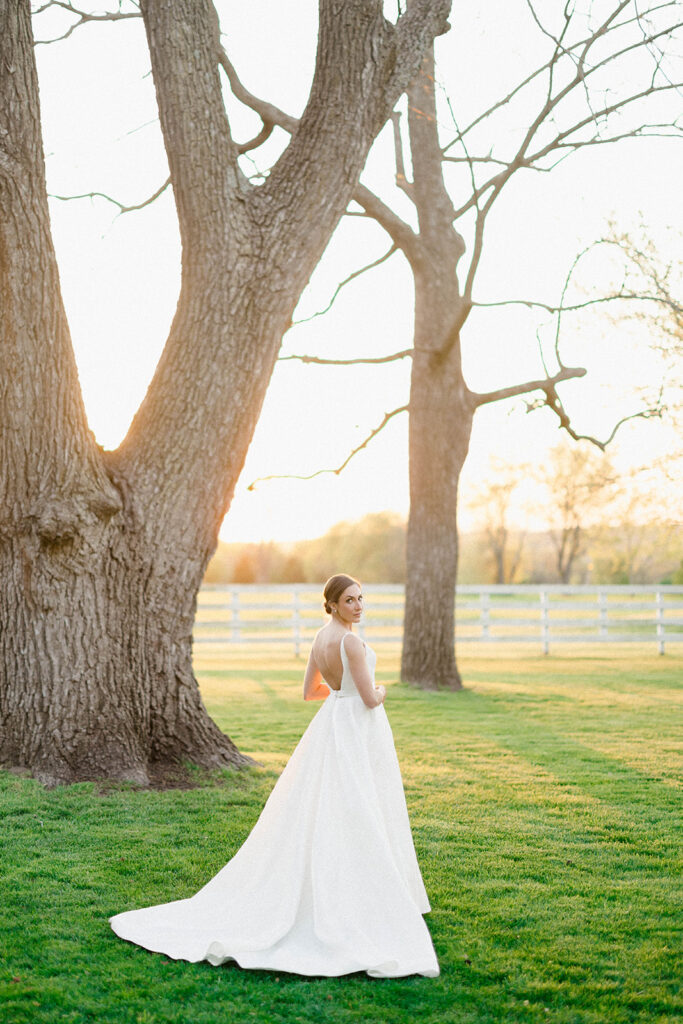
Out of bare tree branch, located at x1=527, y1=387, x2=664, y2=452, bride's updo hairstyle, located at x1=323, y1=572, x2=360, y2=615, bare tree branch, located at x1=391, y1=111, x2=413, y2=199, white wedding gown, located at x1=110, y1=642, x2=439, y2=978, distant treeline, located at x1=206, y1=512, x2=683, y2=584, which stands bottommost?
white wedding gown, located at x1=110, y1=642, x2=439, y2=978

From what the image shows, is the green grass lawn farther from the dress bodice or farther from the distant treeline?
the distant treeline

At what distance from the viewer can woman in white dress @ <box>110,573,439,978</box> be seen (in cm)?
380

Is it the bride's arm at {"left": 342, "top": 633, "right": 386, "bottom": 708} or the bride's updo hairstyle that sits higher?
the bride's updo hairstyle

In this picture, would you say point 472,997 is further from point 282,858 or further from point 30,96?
point 30,96

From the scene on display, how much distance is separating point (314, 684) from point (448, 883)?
47.9 inches

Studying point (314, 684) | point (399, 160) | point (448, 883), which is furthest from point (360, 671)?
point (399, 160)

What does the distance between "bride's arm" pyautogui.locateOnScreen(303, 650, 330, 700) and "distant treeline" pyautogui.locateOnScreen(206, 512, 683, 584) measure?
34.8 metres

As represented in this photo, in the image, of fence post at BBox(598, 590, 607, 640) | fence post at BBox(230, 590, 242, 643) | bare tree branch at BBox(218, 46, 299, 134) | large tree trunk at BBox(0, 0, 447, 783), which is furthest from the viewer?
fence post at BBox(598, 590, 607, 640)

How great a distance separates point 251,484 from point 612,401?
34.6ft

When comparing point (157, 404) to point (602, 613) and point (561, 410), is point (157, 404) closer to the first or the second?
point (561, 410)

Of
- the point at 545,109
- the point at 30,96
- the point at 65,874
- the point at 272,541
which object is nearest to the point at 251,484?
the point at 545,109

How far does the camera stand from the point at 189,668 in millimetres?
6723

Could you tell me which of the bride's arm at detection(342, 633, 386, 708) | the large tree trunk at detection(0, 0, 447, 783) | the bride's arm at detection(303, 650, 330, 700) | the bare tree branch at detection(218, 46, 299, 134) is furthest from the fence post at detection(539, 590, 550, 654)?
the bride's arm at detection(342, 633, 386, 708)

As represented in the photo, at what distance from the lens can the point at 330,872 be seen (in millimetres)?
4004
